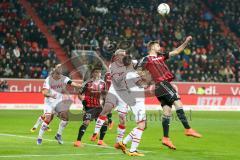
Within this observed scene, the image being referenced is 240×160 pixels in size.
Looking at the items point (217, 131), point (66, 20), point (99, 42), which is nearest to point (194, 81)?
point (99, 42)

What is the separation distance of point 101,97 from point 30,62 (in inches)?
754

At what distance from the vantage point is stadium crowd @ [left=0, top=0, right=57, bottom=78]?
3459 centimetres

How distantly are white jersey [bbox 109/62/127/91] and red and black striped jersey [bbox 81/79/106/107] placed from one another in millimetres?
1597

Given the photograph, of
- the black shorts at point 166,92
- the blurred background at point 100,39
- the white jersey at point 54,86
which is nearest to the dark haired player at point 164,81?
the black shorts at point 166,92

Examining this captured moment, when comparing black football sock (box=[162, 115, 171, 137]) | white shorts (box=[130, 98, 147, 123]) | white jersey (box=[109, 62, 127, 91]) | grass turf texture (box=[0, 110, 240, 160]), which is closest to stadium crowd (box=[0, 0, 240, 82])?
grass turf texture (box=[0, 110, 240, 160])

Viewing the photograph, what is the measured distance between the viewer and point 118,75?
47.7 ft

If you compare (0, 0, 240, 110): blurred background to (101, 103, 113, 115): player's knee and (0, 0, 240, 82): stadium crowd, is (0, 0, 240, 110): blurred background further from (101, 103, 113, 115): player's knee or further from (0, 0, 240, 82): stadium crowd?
(101, 103, 113, 115): player's knee

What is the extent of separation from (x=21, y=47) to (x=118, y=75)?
72.2 ft

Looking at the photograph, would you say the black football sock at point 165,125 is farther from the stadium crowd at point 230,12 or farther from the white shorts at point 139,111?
the stadium crowd at point 230,12

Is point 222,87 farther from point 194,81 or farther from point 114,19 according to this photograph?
point 114,19

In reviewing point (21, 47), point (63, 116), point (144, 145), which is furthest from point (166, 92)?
point (21, 47)

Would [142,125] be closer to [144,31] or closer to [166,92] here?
[166,92]

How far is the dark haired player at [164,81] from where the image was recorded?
559 inches

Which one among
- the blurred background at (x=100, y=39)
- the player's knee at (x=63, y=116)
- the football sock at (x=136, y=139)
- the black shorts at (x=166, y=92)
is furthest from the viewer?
the blurred background at (x=100, y=39)
